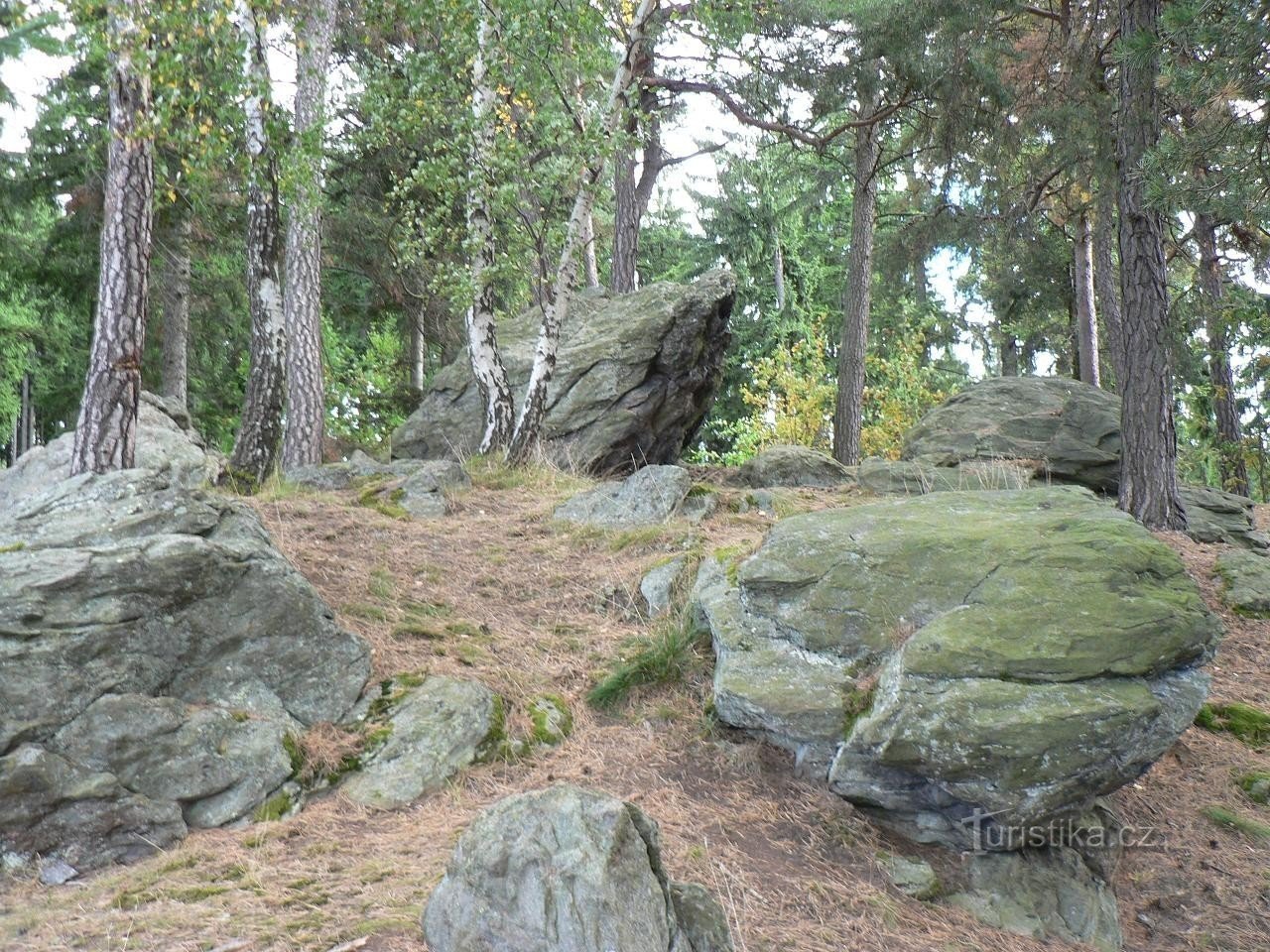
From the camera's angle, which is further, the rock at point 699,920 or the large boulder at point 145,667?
the large boulder at point 145,667

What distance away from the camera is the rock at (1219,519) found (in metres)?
9.42

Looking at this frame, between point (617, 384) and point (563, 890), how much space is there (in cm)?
916

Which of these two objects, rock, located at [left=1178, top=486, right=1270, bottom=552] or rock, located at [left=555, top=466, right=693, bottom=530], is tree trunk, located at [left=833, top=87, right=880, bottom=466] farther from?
rock, located at [left=555, top=466, right=693, bottom=530]

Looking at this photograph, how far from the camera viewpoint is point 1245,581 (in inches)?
315

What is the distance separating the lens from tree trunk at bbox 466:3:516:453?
1023cm

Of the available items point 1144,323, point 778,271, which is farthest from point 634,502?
point 778,271

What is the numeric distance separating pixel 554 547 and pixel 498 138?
14.9 ft

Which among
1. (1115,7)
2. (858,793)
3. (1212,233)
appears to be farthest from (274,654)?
(1212,233)

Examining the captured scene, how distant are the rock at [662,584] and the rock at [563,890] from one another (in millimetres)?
3254

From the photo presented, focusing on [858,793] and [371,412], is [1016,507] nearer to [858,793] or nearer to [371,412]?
[858,793]

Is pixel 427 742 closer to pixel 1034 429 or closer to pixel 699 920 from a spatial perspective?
pixel 699 920

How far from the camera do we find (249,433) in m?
9.91

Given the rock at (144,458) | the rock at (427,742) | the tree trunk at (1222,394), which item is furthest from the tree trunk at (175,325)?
the tree trunk at (1222,394)

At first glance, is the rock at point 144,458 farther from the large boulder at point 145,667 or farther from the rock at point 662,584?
the rock at point 662,584
